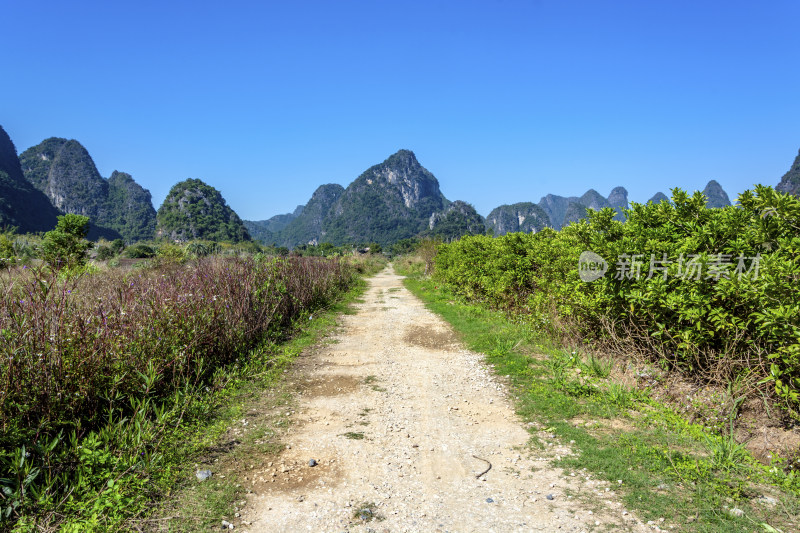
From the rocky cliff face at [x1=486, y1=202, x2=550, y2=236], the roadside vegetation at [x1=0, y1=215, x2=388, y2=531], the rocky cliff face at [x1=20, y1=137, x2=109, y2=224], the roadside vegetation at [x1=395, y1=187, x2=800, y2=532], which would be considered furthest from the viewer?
the rocky cliff face at [x1=486, y1=202, x2=550, y2=236]

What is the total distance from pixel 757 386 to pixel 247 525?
433 cm

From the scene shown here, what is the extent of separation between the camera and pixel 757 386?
12.1ft

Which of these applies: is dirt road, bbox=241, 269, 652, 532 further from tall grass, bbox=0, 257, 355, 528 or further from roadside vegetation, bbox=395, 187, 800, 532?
tall grass, bbox=0, 257, 355, 528

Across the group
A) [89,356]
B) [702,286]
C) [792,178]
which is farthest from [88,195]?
[792,178]

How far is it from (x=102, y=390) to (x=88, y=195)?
520 ft

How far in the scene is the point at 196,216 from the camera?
102812mm

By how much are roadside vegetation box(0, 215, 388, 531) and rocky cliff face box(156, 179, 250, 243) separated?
9601cm

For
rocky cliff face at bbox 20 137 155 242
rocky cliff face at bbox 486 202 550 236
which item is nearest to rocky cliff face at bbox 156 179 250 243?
rocky cliff face at bbox 20 137 155 242

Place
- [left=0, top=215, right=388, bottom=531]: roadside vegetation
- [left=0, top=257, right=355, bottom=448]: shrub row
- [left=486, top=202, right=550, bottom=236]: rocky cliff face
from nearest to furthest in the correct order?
[left=0, top=215, right=388, bottom=531]: roadside vegetation, [left=0, top=257, right=355, bottom=448]: shrub row, [left=486, top=202, right=550, bottom=236]: rocky cliff face

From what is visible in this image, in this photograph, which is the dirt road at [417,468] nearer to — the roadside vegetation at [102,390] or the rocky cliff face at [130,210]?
the roadside vegetation at [102,390]

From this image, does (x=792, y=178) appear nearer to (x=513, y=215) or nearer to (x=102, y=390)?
(x=102, y=390)

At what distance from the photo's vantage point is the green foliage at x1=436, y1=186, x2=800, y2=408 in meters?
3.32

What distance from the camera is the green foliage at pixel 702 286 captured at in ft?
10.9

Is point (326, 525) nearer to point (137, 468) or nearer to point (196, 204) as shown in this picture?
point (137, 468)
